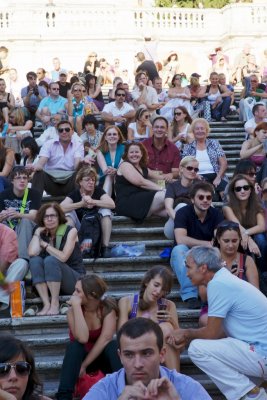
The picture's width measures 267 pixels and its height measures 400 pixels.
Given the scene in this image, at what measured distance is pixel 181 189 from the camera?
9.64 m

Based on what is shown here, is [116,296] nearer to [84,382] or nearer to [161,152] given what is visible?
[84,382]

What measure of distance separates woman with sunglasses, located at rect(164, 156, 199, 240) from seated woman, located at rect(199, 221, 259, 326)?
138 cm

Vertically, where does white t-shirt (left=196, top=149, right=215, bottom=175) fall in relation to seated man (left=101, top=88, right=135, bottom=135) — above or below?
below

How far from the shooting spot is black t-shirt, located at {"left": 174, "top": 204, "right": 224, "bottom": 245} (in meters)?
8.63

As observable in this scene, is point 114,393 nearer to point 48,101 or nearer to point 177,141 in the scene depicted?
point 177,141

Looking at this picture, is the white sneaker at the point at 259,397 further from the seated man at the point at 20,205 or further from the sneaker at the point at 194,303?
the seated man at the point at 20,205

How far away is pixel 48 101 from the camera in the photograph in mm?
15117

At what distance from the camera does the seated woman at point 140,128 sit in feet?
40.8

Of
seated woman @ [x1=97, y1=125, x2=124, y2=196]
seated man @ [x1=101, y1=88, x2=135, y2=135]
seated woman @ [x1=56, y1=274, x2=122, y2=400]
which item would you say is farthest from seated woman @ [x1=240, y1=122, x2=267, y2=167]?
seated woman @ [x1=56, y1=274, x2=122, y2=400]

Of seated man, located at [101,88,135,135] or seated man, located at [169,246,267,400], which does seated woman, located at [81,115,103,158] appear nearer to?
seated man, located at [101,88,135,135]

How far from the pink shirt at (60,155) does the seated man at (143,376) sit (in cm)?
688

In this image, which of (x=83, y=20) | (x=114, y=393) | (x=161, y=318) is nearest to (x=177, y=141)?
(x=161, y=318)

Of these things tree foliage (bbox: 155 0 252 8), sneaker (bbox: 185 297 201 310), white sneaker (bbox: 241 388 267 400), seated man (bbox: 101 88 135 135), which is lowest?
white sneaker (bbox: 241 388 267 400)

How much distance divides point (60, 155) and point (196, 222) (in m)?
2.98
